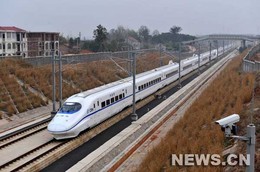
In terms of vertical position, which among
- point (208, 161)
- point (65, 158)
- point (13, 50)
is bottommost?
point (65, 158)

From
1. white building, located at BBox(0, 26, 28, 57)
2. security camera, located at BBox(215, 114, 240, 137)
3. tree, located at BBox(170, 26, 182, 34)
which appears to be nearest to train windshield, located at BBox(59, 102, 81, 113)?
security camera, located at BBox(215, 114, 240, 137)

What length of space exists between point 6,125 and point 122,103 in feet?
30.3

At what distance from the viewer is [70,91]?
37281 millimetres

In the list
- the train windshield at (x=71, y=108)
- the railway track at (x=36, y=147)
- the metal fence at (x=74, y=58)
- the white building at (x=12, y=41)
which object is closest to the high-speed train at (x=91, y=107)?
the train windshield at (x=71, y=108)

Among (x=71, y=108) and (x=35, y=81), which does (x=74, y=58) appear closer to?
(x=35, y=81)

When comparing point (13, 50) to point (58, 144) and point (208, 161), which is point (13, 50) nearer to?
point (58, 144)

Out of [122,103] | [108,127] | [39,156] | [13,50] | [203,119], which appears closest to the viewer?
[39,156]

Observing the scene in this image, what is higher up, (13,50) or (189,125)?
(13,50)

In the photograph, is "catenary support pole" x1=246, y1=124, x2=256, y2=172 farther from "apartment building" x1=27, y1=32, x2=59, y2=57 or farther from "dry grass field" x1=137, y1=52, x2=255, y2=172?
"apartment building" x1=27, y1=32, x2=59, y2=57

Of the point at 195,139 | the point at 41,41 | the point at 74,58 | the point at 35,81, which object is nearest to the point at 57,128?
the point at 195,139

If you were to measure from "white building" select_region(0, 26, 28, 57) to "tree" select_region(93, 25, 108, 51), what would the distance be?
60.6ft

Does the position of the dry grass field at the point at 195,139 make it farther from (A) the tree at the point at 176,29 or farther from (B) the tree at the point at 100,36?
Result: (A) the tree at the point at 176,29

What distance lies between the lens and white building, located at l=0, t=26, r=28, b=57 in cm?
7721

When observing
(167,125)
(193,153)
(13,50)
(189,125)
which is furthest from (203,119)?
(13,50)
